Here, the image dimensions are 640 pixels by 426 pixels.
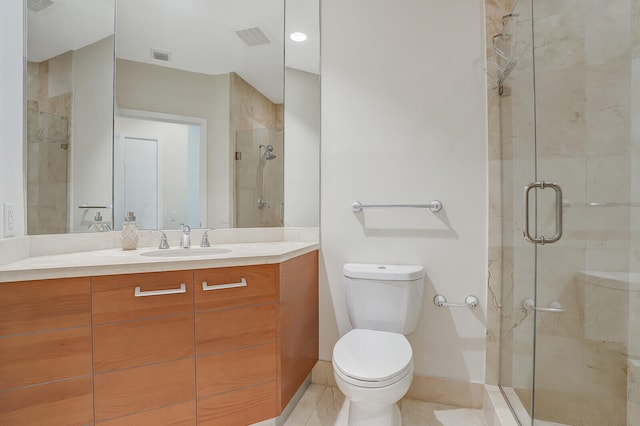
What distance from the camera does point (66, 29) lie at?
1656 millimetres

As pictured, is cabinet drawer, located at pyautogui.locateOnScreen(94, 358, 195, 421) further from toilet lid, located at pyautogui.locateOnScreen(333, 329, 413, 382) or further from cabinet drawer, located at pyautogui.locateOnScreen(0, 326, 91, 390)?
toilet lid, located at pyautogui.locateOnScreen(333, 329, 413, 382)

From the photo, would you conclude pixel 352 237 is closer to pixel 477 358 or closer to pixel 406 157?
pixel 406 157

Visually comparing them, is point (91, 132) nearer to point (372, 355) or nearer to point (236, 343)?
point (236, 343)

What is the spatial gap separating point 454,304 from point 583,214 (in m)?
0.83

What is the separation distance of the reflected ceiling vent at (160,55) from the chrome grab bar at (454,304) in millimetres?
2070

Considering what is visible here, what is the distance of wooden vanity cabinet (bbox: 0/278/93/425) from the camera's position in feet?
3.65

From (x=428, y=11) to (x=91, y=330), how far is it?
2.23 m

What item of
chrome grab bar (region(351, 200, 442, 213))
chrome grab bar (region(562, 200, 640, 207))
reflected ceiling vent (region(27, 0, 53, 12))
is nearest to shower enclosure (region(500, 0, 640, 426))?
chrome grab bar (region(562, 200, 640, 207))

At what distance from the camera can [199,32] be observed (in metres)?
2.01

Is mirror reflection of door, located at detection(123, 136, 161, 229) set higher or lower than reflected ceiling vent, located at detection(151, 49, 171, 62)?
lower

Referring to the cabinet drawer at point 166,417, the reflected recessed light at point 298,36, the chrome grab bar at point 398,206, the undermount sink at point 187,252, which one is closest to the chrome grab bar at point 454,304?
the chrome grab bar at point 398,206

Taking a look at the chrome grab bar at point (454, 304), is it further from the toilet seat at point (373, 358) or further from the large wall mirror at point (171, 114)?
the large wall mirror at point (171, 114)

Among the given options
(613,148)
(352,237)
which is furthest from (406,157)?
(613,148)

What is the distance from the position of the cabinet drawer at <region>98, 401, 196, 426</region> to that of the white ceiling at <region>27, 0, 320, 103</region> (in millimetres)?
1679
